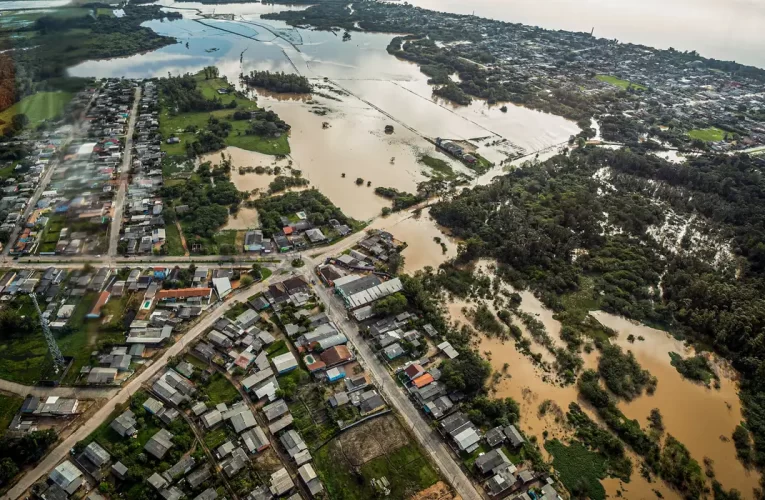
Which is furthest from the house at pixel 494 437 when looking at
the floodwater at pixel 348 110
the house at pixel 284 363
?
the floodwater at pixel 348 110

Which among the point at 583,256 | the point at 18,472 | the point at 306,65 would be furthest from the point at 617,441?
the point at 306,65

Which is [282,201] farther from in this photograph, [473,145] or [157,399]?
[473,145]

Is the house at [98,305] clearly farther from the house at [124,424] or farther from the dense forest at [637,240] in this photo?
the dense forest at [637,240]

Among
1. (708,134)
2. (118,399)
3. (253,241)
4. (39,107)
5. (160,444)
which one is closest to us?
(160,444)

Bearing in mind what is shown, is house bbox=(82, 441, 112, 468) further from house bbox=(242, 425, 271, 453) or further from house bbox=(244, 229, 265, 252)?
house bbox=(244, 229, 265, 252)

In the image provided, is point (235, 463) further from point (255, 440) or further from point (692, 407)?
point (692, 407)

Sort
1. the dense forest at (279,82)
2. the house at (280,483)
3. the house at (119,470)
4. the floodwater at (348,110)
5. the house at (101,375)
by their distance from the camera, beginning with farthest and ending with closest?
the dense forest at (279,82), the floodwater at (348,110), the house at (101,375), the house at (119,470), the house at (280,483)

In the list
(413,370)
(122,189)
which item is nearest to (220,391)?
(413,370)
